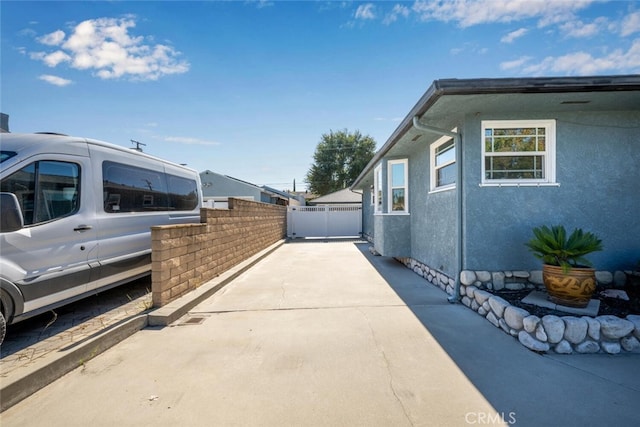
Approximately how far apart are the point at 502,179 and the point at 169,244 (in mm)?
5315

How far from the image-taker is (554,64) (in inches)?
215

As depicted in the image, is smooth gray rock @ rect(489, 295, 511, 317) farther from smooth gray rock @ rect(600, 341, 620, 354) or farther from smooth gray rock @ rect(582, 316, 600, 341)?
smooth gray rock @ rect(600, 341, 620, 354)

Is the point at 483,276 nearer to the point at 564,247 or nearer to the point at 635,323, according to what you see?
the point at 564,247

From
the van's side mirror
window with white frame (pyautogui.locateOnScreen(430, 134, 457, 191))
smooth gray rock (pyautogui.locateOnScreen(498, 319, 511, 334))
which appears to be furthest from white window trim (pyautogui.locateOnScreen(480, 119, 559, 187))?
the van's side mirror

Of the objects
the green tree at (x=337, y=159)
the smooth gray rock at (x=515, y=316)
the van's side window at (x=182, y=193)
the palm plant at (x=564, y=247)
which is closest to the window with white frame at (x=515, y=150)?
the palm plant at (x=564, y=247)

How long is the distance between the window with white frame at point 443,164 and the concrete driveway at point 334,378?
2446 millimetres

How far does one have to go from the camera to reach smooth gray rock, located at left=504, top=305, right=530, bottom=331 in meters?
3.34

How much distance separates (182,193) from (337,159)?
3150 cm

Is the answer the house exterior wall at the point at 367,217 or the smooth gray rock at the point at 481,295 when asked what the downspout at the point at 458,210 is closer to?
the smooth gray rock at the point at 481,295

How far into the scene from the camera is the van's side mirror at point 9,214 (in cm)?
262

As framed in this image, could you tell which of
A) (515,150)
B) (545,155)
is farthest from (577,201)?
(515,150)

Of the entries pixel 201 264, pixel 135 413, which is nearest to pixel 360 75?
pixel 201 264

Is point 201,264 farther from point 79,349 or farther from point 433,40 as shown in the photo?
point 433,40

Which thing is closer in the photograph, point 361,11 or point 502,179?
point 502,179
